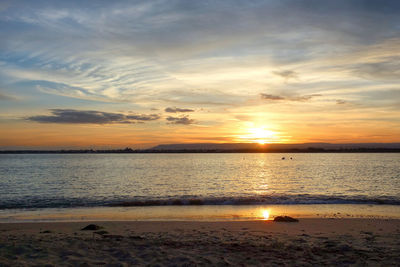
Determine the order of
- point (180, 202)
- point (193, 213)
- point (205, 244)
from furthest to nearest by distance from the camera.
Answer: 1. point (180, 202)
2. point (193, 213)
3. point (205, 244)

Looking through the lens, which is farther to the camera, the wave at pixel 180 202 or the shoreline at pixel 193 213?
the wave at pixel 180 202

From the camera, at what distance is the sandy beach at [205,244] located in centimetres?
917

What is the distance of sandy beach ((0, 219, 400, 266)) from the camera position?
9172 millimetres

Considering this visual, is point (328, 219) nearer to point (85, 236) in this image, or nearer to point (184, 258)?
point (184, 258)

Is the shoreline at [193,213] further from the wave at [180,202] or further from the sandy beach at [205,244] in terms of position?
the sandy beach at [205,244]

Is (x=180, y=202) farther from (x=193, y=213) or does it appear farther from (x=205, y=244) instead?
(x=205, y=244)

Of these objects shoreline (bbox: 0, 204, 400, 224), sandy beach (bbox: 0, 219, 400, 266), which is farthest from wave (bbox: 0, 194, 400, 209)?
sandy beach (bbox: 0, 219, 400, 266)

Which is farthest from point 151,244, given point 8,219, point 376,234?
point 8,219

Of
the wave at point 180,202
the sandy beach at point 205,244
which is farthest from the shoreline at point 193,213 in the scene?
the sandy beach at point 205,244

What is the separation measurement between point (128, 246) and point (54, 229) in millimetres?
5874

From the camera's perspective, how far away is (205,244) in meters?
11.4

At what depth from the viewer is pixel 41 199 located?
28188mm

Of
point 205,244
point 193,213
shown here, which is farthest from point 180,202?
point 205,244

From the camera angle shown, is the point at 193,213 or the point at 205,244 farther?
the point at 193,213
